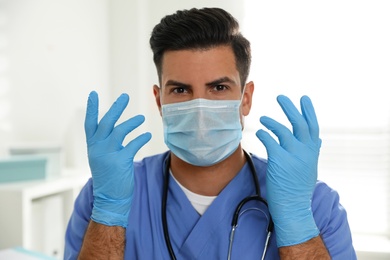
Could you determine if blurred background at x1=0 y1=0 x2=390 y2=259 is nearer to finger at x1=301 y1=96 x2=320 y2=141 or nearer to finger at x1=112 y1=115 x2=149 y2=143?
finger at x1=112 y1=115 x2=149 y2=143

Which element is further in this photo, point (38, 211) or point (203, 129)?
point (38, 211)

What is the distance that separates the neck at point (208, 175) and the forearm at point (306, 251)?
0.98 ft

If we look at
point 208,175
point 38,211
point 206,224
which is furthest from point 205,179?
point 38,211

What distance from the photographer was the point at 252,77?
2.62 meters

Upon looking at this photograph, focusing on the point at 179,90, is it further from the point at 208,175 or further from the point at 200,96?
the point at 208,175

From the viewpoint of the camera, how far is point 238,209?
112 cm

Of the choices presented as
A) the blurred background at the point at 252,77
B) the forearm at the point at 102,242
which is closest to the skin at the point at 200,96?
the forearm at the point at 102,242

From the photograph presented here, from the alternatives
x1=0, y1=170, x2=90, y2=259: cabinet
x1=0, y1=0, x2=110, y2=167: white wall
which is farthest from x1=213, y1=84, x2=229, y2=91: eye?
x1=0, y1=0, x2=110, y2=167: white wall

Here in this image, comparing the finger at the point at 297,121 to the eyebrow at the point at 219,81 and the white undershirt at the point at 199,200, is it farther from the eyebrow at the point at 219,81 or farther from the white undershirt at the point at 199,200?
the white undershirt at the point at 199,200

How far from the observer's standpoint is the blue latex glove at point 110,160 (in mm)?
1108

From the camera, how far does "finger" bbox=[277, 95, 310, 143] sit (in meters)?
1.07

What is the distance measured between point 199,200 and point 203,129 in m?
0.24

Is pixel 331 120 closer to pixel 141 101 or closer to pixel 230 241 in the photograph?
pixel 141 101

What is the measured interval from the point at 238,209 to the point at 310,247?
0.68 feet
